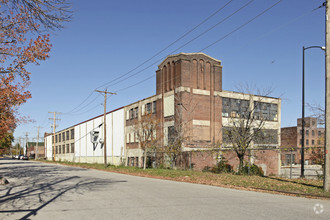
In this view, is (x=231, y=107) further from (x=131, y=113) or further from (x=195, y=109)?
(x=131, y=113)

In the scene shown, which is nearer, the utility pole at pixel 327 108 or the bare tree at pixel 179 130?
the utility pole at pixel 327 108

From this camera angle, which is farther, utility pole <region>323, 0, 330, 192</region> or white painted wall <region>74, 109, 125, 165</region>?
white painted wall <region>74, 109, 125, 165</region>

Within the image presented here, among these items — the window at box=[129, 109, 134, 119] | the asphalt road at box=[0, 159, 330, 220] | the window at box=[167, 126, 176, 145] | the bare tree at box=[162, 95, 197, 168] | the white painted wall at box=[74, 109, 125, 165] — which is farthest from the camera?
the white painted wall at box=[74, 109, 125, 165]

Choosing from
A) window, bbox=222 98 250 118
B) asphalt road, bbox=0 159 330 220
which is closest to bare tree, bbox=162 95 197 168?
window, bbox=222 98 250 118

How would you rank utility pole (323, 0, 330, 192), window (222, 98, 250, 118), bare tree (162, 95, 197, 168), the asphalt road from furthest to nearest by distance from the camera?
window (222, 98, 250, 118) < bare tree (162, 95, 197, 168) < utility pole (323, 0, 330, 192) < the asphalt road

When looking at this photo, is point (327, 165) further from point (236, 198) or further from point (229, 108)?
point (229, 108)

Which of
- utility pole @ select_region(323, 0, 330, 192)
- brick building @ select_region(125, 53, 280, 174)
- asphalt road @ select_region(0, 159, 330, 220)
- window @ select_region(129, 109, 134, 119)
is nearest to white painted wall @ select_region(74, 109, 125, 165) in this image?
window @ select_region(129, 109, 134, 119)

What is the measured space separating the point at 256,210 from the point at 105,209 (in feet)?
15.3

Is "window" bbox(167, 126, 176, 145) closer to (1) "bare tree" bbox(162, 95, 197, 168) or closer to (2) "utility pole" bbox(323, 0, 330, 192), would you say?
(1) "bare tree" bbox(162, 95, 197, 168)

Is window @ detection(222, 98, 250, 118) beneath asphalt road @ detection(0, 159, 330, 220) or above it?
above

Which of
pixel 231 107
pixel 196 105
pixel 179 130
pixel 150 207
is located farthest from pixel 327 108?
pixel 231 107

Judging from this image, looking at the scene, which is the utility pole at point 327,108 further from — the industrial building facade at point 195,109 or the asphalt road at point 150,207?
the industrial building facade at point 195,109

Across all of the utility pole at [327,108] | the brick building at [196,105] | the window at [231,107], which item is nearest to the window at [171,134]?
the brick building at [196,105]

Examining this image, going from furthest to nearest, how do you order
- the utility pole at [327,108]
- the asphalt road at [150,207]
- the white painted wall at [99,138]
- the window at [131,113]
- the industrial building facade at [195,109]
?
the white painted wall at [99,138] → the window at [131,113] → the industrial building facade at [195,109] → the utility pole at [327,108] → the asphalt road at [150,207]
